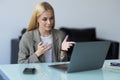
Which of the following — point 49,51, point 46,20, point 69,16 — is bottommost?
point 49,51

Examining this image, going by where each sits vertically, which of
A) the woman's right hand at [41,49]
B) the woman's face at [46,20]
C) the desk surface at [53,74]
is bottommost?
the desk surface at [53,74]

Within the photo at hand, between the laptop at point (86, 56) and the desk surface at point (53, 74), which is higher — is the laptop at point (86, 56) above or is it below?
above

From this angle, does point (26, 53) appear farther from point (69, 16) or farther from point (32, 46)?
point (69, 16)

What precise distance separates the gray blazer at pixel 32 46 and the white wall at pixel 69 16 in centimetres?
158

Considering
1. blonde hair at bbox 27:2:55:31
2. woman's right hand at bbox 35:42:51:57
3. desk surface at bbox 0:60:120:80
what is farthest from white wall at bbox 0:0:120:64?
desk surface at bbox 0:60:120:80

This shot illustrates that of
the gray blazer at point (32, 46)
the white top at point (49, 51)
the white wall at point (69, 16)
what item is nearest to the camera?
the gray blazer at point (32, 46)

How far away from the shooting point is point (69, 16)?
14.5ft

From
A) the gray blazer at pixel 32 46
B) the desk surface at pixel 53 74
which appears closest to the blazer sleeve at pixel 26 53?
the gray blazer at pixel 32 46

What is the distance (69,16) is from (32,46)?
206 cm

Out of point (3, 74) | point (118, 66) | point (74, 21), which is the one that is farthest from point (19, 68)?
point (74, 21)

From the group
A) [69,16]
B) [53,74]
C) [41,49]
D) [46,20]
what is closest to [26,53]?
[41,49]

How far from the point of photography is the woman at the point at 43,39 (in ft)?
7.84

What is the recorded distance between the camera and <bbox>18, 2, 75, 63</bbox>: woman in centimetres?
239

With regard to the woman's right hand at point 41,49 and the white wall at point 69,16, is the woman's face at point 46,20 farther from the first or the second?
the white wall at point 69,16
